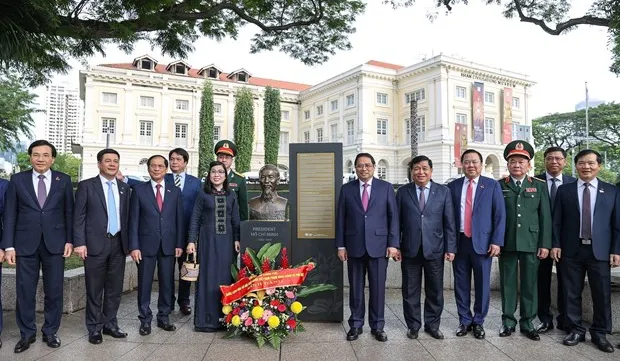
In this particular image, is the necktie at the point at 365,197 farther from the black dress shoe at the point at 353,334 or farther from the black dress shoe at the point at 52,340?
the black dress shoe at the point at 52,340

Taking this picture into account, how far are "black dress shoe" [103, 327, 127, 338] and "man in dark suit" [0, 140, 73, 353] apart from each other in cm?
43

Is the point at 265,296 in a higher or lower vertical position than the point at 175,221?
lower

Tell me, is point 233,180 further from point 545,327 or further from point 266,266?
point 545,327

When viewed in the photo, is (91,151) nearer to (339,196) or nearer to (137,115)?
(137,115)

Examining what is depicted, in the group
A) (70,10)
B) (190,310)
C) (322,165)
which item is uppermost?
(70,10)

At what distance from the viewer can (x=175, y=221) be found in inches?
178

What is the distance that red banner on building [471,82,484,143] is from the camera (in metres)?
37.6

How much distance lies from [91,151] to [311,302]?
40973 mm

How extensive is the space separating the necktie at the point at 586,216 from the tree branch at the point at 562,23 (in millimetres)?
2366

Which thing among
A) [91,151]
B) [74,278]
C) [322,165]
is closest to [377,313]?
[322,165]

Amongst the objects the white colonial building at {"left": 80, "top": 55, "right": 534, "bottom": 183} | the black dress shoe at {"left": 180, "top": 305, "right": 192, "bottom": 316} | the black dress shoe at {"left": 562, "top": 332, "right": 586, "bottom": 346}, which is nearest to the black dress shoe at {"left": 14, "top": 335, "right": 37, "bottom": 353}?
the black dress shoe at {"left": 180, "top": 305, "right": 192, "bottom": 316}

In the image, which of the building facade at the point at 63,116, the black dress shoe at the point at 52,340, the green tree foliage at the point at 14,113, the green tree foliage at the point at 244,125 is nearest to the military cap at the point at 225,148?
the black dress shoe at the point at 52,340

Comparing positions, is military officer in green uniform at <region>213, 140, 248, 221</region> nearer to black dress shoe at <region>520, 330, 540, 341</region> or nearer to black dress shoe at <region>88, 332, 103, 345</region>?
black dress shoe at <region>88, 332, 103, 345</region>

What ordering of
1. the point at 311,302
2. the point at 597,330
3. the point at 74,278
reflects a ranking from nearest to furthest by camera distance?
the point at 597,330, the point at 311,302, the point at 74,278
